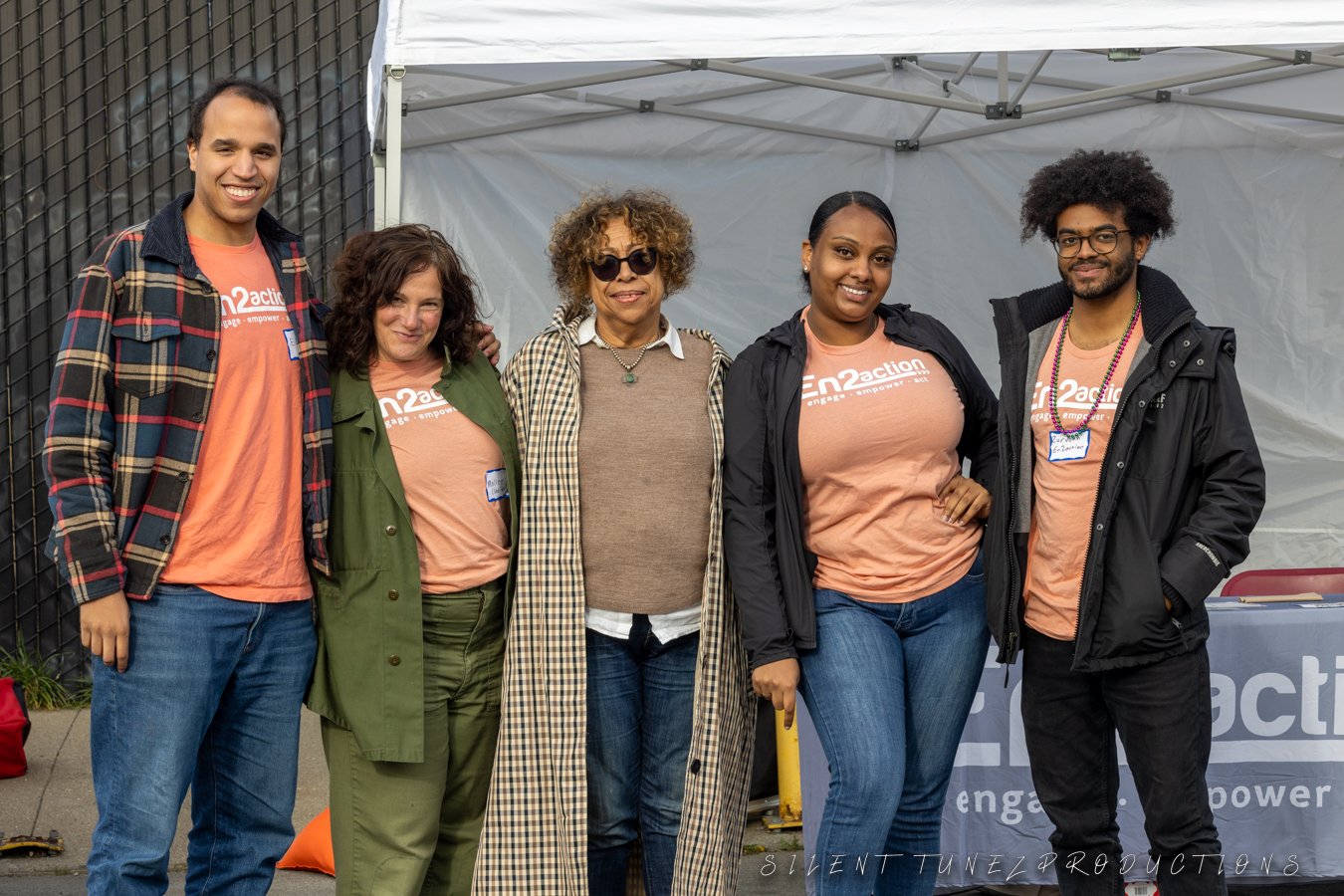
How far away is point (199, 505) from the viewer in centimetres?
284

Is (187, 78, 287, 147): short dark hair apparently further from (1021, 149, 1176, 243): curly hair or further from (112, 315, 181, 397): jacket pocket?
(1021, 149, 1176, 243): curly hair

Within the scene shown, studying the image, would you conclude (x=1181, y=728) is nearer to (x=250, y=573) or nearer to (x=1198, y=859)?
(x=1198, y=859)

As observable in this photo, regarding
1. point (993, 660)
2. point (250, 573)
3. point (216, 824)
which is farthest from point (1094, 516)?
point (216, 824)

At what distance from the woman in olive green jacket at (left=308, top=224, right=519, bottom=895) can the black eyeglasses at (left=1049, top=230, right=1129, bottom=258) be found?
129 centimetres

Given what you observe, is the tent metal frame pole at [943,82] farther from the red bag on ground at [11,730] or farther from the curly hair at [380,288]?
the red bag on ground at [11,730]

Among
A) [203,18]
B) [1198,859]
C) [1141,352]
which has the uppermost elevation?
[203,18]

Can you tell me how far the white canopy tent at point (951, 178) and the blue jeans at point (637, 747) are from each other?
2452 mm

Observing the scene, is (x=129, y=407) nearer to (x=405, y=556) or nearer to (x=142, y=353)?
(x=142, y=353)

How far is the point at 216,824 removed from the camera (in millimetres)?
3004

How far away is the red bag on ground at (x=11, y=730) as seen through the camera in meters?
5.03

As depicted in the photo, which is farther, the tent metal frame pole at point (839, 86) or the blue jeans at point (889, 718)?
the tent metal frame pole at point (839, 86)

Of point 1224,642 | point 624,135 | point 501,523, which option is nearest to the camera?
point 501,523

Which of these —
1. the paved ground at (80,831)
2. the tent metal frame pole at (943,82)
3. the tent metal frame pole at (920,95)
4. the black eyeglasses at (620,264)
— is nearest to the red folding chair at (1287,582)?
Answer: the paved ground at (80,831)

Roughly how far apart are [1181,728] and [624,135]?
335cm
